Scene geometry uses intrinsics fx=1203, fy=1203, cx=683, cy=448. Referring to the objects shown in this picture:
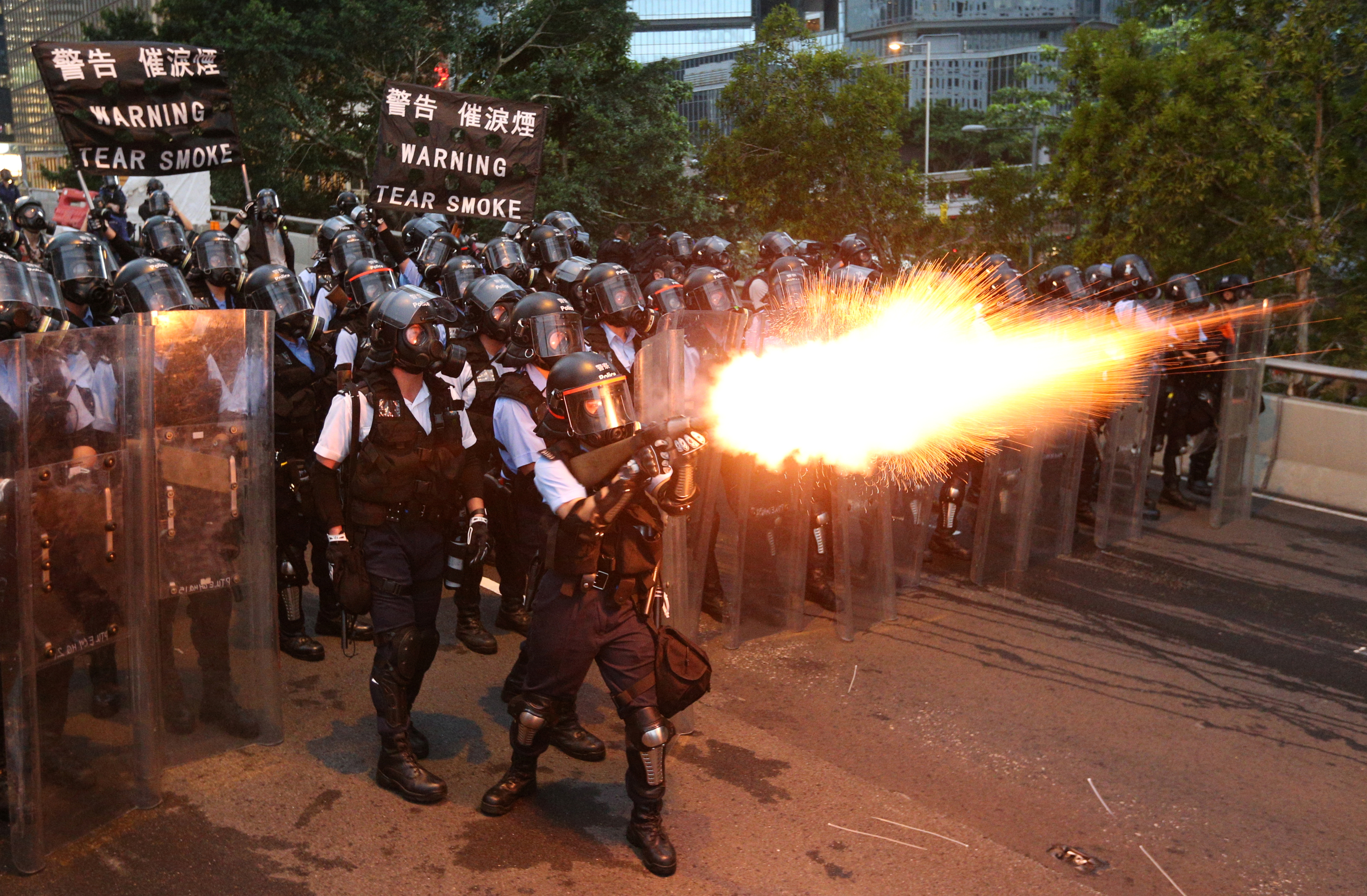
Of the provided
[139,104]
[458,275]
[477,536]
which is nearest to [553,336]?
[477,536]

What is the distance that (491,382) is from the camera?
771 centimetres

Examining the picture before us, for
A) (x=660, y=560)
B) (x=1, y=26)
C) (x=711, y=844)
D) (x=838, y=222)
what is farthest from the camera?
(x=1, y=26)

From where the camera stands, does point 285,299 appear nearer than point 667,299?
Yes

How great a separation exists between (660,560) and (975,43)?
114m

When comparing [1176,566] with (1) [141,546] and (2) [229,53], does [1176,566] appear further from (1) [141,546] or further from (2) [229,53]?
(2) [229,53]

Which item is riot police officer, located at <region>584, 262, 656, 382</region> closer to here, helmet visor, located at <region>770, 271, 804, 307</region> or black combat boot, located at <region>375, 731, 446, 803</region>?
helmet visor, located at <region>770, 271, 804, 307</region>

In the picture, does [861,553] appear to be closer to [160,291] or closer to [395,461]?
[395,461]

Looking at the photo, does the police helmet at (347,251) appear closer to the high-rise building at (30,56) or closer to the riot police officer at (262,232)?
the riot police officer at (262,232)

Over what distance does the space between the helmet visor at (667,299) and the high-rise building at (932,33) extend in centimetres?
9006

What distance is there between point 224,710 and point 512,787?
1.60 m

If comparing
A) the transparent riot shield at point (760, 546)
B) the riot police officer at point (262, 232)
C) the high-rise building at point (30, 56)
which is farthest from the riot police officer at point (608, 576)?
the high-rise building at point (30, 56)

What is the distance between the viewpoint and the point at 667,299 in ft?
29.8

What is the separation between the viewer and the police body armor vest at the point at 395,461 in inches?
215

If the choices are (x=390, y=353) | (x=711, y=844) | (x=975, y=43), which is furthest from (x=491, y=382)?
(x=975, y=43)
